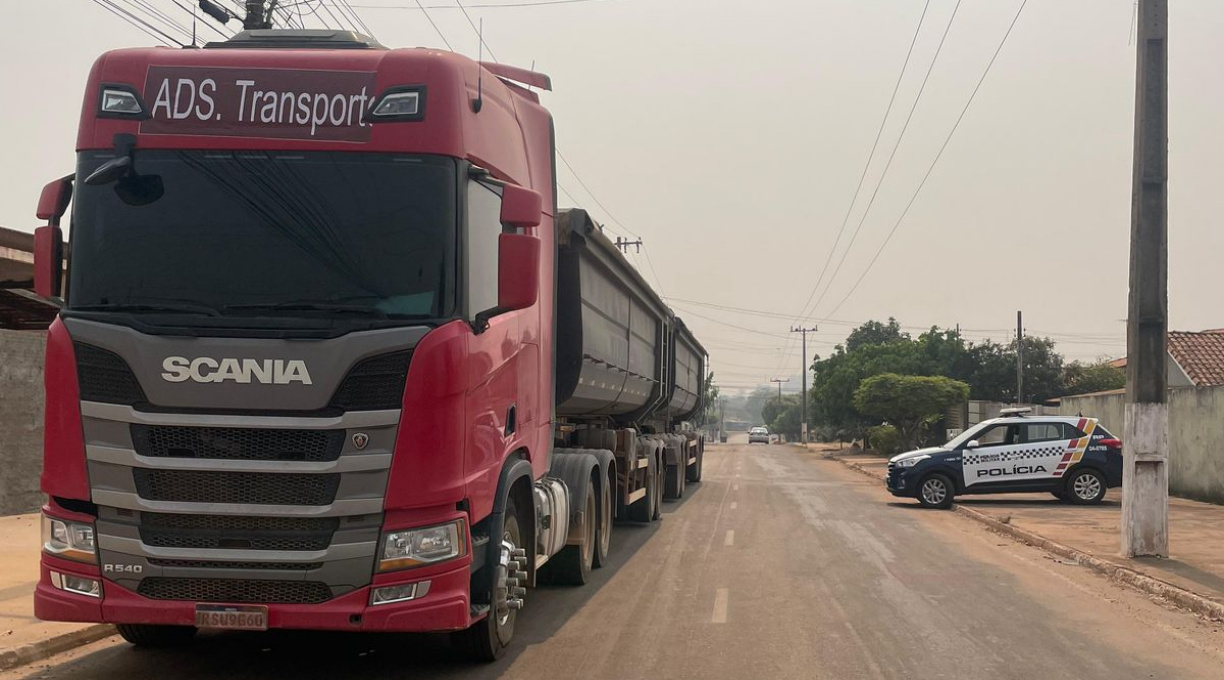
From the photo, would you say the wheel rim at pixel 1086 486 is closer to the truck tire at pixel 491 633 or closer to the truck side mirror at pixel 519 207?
the truck tire at pixel 491 633

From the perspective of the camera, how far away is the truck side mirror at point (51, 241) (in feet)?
21.8

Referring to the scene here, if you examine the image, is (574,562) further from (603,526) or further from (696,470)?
(696,470)

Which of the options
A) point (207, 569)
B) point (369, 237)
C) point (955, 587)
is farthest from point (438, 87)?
point (955, 587)

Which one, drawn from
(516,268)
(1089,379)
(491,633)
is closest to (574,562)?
(491,633)

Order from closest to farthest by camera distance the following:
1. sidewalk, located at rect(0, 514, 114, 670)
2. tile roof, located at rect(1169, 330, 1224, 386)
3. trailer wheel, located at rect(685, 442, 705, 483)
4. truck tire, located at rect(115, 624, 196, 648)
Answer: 1. sidewalk, located at rect(0, 514, 114, 670)
2. truck tire, located at rect(115, 624, 196, 648)
3. trailer wheel, located at rect(685, 442, 705, 483)
4. tile roof, located at rect(1169, 330, 1224, 386)

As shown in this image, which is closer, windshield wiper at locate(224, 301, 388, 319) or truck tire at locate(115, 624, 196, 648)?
windshield wiper at locate(224, 301, 388, 319)

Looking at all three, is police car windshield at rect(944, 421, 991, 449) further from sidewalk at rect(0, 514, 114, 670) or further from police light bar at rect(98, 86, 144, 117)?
police light bar at rect(98, 86, 144, 117)

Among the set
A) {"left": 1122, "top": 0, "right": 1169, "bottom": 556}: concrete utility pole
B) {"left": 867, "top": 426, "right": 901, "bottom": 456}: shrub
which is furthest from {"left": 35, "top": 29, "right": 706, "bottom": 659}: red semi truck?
{"left": 867, "top": 426, "right": 901, "bottom": 456}: shrub

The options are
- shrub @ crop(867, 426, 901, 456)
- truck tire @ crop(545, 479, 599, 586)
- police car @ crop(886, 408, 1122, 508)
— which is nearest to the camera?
truck tire @ crop(545, 479, 599, 586)

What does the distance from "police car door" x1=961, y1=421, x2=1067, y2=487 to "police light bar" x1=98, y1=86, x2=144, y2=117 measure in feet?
59.2

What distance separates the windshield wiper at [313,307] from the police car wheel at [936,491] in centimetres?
1701

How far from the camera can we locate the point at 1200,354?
3788cm

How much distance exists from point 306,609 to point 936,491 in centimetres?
1720

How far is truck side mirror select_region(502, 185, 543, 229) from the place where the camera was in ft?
22.1
